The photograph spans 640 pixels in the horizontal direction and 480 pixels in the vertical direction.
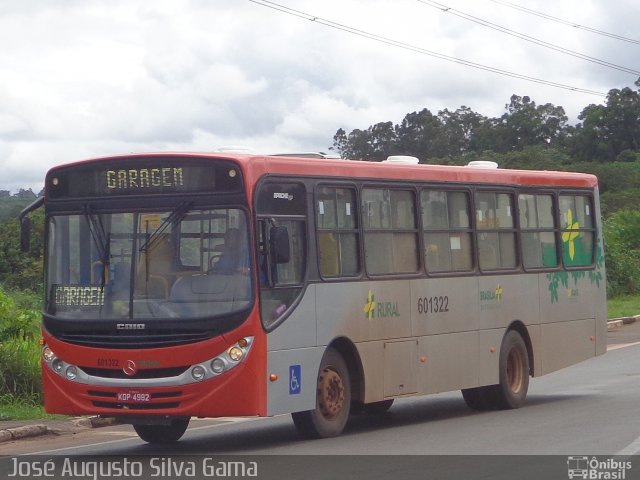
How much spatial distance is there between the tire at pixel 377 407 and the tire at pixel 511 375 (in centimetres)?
138

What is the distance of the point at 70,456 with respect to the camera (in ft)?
41.3

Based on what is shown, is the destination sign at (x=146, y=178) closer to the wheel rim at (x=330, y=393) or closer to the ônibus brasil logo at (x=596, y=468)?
the wheel rim at (x=330, y=393)

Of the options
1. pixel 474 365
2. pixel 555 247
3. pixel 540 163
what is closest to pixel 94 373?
pixel 474 365

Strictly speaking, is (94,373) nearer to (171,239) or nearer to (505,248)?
(171,239)

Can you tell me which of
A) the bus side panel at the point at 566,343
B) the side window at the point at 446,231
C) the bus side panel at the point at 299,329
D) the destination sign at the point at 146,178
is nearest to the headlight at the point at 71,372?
the destination sign at the point at 146,178

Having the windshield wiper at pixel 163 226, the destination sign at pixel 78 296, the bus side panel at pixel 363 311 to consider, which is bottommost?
the bus side panel at pixel 363 311

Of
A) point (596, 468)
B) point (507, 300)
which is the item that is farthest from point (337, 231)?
point (596, 468)

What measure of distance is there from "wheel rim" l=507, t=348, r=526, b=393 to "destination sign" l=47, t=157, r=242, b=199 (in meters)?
6.00

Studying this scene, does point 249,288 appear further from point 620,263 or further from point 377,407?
point 620,263

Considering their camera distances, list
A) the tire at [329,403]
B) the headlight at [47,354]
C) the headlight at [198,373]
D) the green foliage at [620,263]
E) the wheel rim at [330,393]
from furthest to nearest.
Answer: the green foliage at [620,263] → the wheel rim at [330,393] → the tire at [329,403] → the headlight at [47,354] → the headlight at [198,373]

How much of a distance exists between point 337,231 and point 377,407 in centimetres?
353

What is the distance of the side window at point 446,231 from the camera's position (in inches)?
587

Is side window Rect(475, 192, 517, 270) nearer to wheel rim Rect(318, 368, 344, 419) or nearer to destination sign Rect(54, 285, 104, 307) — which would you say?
wheel rim Rect(318, 368, 344, 419)

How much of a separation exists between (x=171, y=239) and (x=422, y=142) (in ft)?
166
